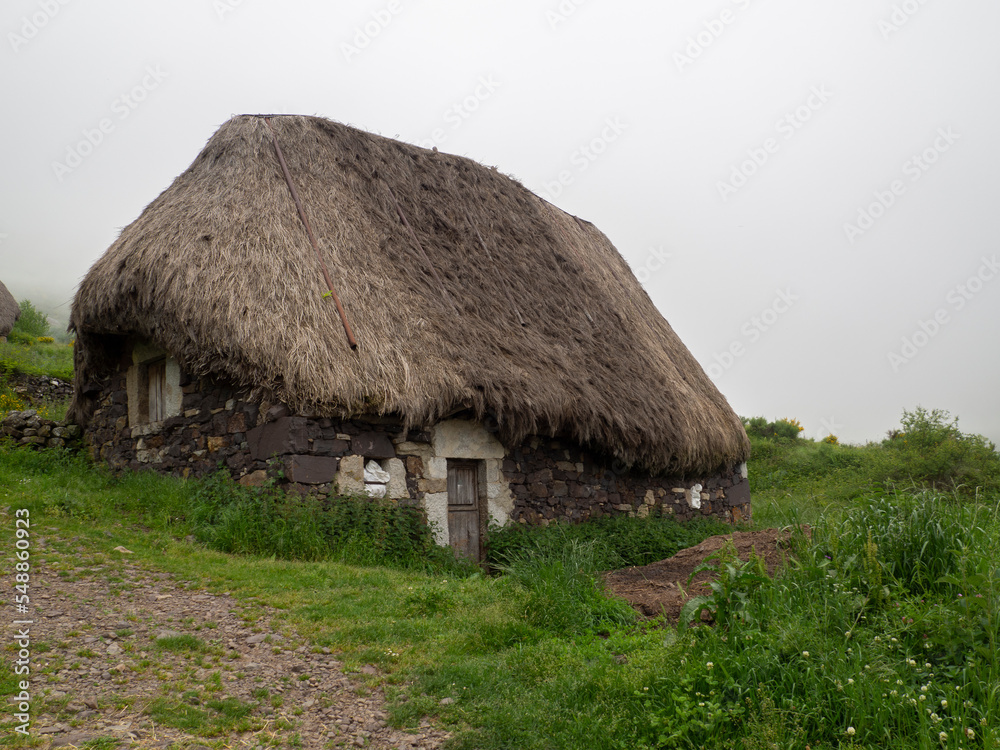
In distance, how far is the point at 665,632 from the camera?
4.57m

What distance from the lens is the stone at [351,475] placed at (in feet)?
24.8

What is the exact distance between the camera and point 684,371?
12727mm

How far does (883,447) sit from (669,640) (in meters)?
20.5

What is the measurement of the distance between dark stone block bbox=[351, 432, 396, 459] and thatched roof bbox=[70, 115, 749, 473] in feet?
1.13

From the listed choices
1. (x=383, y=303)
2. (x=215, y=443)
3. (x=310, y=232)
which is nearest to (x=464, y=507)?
(x=383, y=303)

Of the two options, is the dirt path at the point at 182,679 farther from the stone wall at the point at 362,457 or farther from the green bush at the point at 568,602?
the stone wall at the point at 362,457

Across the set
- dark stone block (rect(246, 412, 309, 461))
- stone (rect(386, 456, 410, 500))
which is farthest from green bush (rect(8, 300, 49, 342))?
stone (rect(386, 456, 410, 500))

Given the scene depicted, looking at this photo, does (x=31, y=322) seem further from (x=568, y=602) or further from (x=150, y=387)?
(x=568, y=602)

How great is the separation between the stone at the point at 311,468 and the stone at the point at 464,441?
124 cm

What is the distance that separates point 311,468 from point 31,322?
17.8 m

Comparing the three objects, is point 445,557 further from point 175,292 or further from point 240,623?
point 175,292

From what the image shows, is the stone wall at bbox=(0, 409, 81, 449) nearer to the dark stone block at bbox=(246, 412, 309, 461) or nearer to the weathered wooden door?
the dark stone block at bbox=(246, 412, 309, 461)

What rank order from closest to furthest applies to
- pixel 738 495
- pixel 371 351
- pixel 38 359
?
pixel 371 351 < pixel 738 495 < pixel 38 359

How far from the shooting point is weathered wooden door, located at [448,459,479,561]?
870 cm
